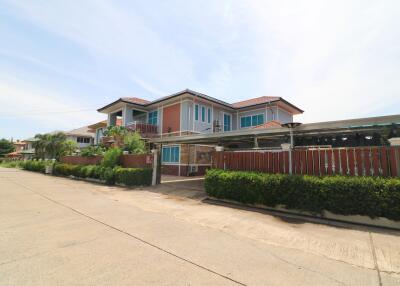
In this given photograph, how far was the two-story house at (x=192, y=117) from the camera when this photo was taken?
1873cm

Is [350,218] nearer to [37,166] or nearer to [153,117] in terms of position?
[153,117]

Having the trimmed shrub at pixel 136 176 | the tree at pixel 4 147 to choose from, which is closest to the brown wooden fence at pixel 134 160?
the trimmed shrub at pixel 136 176

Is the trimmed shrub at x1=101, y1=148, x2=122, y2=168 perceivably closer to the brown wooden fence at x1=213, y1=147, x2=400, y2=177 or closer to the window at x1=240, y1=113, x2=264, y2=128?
the brown wooden fence at x1=213, y1=147, x2=400, y2=177

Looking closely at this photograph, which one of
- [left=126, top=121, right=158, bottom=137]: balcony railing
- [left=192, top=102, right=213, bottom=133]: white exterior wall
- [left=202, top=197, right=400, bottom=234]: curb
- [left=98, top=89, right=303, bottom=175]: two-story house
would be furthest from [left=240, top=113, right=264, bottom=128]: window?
[left=202, top=197, right=400, bottom=234]: curb

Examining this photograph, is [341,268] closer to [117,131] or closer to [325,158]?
[325,158]

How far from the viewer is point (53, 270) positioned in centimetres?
329

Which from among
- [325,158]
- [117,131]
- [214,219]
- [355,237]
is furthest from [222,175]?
[117,131]

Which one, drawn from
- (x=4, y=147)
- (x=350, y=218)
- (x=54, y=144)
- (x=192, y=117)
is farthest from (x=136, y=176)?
(x=4, y=147)

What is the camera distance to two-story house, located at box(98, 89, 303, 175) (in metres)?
18.7

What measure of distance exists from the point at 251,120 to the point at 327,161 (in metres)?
14.3

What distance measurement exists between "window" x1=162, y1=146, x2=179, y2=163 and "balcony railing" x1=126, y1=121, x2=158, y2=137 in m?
2.15

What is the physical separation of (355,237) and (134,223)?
535 centimetres

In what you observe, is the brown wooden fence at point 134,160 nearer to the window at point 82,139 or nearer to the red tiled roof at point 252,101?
the red tiled roof at point 252,101

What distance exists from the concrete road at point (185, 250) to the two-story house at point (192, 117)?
12.0 meters
